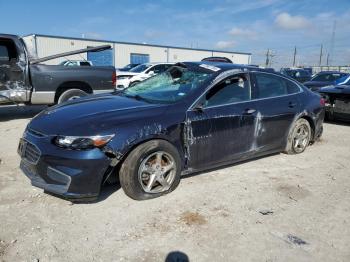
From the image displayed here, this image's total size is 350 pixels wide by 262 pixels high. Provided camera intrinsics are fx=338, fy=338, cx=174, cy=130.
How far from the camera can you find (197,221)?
3.50 m

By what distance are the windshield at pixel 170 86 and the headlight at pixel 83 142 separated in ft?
3.53

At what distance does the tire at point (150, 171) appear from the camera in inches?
144

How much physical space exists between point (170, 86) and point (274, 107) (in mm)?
1646

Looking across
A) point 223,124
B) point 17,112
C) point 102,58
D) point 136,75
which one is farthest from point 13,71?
point 102,58

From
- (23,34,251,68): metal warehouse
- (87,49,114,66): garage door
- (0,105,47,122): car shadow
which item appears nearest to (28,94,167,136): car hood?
(0,105,47,122): car shadow

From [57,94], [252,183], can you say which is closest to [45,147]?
[252,183]

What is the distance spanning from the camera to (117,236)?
10.5ft

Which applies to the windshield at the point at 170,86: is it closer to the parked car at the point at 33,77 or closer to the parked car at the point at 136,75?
the parked car at the point at 33,77

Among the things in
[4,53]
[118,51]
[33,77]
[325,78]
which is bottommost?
[33,77]

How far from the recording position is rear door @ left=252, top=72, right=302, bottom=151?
195 inches

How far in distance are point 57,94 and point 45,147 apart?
537 cm

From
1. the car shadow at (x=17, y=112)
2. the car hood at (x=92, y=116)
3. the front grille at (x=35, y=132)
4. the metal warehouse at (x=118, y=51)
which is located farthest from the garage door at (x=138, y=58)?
the front grille at (x=35, y=132)

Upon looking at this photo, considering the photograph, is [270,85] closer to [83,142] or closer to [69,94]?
[83,142]

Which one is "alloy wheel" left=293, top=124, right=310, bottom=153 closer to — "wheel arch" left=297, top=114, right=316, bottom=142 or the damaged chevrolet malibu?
"wheel arch" left=297, top=114, right=316, bottom=142
